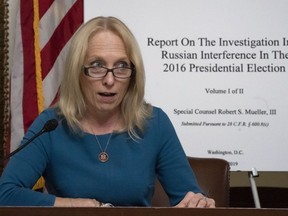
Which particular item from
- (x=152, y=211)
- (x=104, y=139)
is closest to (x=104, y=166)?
(x=104, y=139)

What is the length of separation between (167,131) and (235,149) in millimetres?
874

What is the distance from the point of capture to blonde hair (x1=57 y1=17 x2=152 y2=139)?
1972 mm

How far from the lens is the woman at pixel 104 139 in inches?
75.3

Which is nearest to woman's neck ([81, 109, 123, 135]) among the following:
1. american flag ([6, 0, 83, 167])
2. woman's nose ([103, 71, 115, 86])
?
woman's nose ([103, 71, 115, 86])

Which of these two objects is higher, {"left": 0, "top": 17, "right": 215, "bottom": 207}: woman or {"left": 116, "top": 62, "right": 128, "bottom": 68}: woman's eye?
{"left": 116, "top": 62, "right": 128, "bottom": 68}: woman's eye

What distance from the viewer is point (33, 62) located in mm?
2934

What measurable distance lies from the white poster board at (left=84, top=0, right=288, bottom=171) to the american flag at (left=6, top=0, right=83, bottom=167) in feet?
0.79

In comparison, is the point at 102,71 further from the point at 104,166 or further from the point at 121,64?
the point at 104,166

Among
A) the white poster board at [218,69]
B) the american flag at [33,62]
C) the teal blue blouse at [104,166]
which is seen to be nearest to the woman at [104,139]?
the teal blue blouse at [104,166]

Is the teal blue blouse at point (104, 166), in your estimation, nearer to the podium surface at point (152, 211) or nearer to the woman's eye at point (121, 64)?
the woman's eye at point (121, 64)

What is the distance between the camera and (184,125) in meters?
2.86

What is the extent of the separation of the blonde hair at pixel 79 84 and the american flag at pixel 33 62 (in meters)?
0.91

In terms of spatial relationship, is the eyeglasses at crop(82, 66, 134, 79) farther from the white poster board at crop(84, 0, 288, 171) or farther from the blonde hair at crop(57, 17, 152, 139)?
the white poster board at crop(84, 0, 288, 171)

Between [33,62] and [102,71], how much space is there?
1092mm
